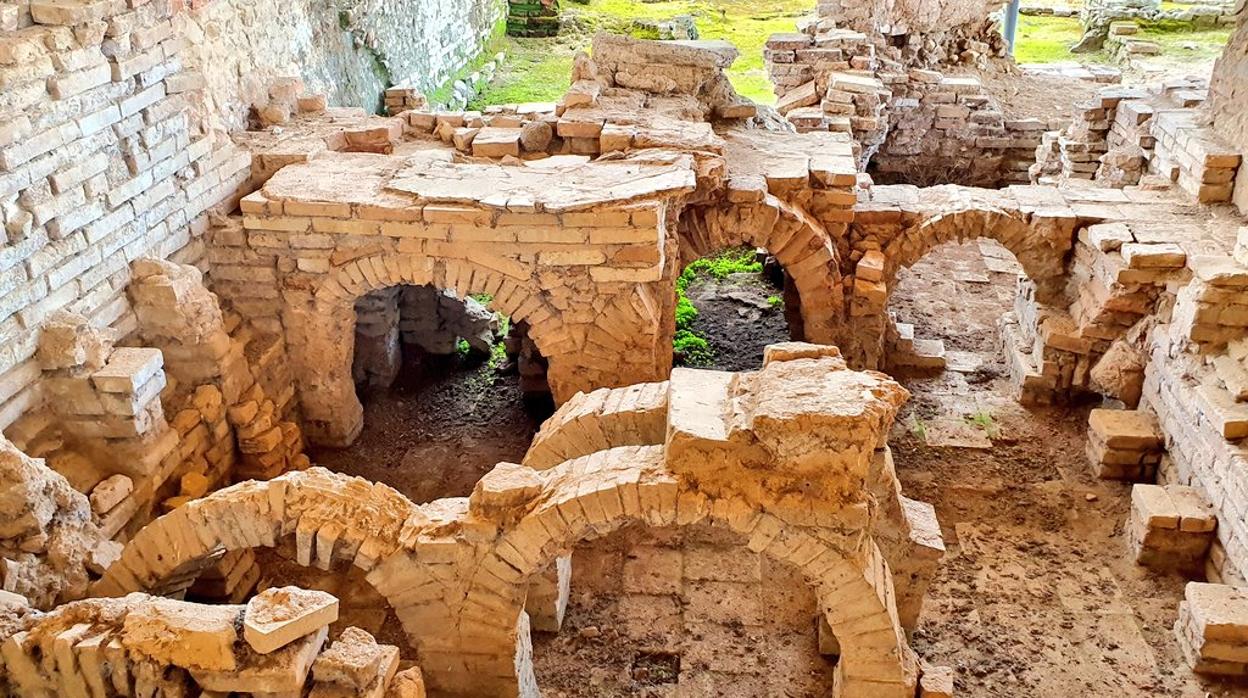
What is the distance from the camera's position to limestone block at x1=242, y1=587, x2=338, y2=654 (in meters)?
3.84

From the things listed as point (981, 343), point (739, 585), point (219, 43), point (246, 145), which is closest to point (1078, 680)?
point (739, 585)

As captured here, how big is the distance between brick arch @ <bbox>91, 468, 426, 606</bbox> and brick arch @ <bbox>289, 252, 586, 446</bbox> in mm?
2388

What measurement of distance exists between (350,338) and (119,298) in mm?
1727

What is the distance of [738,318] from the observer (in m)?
10.5

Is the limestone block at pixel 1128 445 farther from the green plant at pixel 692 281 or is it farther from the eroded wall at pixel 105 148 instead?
the eroded wall at pixel 105 148

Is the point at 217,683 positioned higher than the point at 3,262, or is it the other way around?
the point at 3,262

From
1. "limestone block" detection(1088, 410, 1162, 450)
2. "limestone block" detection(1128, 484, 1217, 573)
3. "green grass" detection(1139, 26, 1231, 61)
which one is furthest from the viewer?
"green grass" detection(1139, 26, 1231, 61)

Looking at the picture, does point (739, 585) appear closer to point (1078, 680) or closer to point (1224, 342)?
point (1078, 680)

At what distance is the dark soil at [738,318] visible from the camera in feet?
32.0

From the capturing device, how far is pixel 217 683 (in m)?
3.93

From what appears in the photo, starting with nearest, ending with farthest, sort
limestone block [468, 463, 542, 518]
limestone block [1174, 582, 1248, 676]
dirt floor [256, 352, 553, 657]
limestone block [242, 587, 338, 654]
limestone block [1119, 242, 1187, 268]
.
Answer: limestone block [242, 587, 338, 654] < limestone block [468, 463, 542, 518] < limestone block [1174, 582, 1248, 676] < dirt floor [256, 352, 553, 657] < limestone block [1119, 242, 1187, 268]

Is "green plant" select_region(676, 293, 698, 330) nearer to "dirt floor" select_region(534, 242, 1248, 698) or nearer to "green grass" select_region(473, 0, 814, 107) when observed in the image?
"dirt floor" select_region(534, 242, 1248, 698)

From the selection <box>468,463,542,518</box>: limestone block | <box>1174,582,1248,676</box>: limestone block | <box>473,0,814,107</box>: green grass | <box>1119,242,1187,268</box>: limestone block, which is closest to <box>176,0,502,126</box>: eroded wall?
<box>473,0,814,107</box>: green grass

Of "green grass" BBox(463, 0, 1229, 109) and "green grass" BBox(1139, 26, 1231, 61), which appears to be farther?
"green grass" BBox(1139, 26, 1231, 61)
